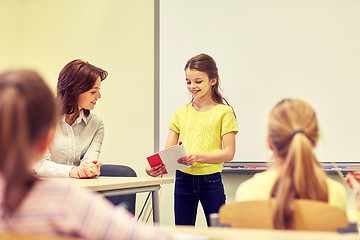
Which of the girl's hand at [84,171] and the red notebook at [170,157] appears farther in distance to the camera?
the girl's hand at [84,171]

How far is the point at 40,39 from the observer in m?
4.74

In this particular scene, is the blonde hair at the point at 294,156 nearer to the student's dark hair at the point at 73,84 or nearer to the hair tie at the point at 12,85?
→ the hair tie at the point at 12,85

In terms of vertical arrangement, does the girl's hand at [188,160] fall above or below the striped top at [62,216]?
below

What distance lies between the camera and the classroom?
3.55m

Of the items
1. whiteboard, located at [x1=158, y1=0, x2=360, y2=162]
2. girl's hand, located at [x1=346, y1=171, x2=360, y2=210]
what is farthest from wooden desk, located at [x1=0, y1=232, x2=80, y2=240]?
whiteboard, located at [x1=158, y1=0, x2=360, y2=162]

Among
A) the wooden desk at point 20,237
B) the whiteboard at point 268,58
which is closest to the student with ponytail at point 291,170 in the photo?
the wooden desk at point 20,237

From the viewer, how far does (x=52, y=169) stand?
2756 mm

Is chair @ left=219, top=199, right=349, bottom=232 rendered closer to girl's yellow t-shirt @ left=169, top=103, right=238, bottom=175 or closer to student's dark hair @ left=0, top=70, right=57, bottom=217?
student's dark hair @ left=0, top=70, right=57, bottom=217

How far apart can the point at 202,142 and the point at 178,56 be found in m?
1.30

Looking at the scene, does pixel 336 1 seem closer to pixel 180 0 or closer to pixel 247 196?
pixel 180 0

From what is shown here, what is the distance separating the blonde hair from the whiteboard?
6.56 feet

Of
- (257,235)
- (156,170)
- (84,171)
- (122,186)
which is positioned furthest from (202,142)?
(257,235)

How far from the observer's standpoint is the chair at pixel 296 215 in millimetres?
1265

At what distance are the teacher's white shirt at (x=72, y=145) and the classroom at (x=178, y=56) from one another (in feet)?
1.83
